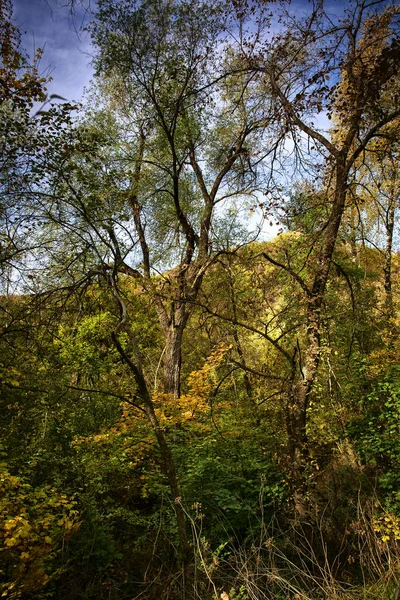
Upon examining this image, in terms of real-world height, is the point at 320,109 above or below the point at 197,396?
above

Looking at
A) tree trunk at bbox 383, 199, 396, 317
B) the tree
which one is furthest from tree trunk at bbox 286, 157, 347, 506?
tree trunk at bbox 383, 199, 396, 317

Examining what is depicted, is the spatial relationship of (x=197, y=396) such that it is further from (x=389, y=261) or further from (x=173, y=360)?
(x=389, y=261)

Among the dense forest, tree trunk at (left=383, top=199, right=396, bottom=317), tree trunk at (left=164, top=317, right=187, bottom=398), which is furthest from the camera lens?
tree trunk at (left=383, top=199, right=396, bottom=317)

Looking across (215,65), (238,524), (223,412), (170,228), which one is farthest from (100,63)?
(238,524)

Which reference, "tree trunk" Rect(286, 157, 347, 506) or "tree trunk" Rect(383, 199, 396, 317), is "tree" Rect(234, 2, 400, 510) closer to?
"tree trunk" Rect(286, 157, 347, 506)

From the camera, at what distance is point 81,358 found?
34.6 feet

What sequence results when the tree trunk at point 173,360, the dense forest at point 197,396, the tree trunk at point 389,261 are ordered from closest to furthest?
the dense forest at point 197,396 → the tree trunk at point 173,360 → the tree trunk at point 389,261

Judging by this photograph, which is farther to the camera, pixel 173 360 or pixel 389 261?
pixel 389 261

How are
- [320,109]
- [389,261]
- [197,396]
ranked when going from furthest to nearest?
[389,261] → [197,396] → [320,109]

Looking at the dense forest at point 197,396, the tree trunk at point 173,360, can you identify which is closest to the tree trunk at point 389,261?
the dense forest at point 197,396

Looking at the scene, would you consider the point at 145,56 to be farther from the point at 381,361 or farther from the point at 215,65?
the point at 381,361

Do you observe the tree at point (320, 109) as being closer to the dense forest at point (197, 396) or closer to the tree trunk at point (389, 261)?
the dense forest at point (197, 396)

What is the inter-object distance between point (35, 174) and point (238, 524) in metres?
6.11

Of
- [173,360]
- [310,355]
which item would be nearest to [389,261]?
[173,360]
